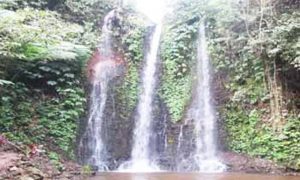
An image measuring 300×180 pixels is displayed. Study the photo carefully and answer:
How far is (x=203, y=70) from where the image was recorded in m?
14.6

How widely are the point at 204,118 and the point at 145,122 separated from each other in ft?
5.85

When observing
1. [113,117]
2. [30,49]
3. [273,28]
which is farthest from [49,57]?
[273,28]

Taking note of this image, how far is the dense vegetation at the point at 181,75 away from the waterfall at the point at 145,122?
30cm

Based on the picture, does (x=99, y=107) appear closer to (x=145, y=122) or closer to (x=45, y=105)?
(x=145, y=122)

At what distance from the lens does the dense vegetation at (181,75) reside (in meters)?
11.6

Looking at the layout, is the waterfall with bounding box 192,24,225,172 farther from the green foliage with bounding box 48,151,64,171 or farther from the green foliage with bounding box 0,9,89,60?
the green foliage with bounding box 0,9,89,60

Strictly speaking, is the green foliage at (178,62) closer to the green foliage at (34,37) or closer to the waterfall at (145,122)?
the waterfall at (145,122)

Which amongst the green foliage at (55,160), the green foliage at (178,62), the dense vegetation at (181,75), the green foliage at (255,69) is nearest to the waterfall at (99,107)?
the dense vegetation at (181,75)

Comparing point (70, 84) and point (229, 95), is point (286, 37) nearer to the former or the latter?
point (229, 95)

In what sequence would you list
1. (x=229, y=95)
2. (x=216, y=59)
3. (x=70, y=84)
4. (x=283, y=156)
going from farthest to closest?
(x=216, y=59) → (x=229, y=95) → (x=70, y=84) → (x=283, y=156)

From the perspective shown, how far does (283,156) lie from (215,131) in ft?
7.20

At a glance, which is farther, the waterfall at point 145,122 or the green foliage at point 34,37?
the waterfall at point 145,122

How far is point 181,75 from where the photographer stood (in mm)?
14688

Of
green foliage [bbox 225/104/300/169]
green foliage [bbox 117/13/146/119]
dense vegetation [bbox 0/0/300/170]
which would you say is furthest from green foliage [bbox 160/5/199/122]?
green foliage [bbox 225/104/300/169]
